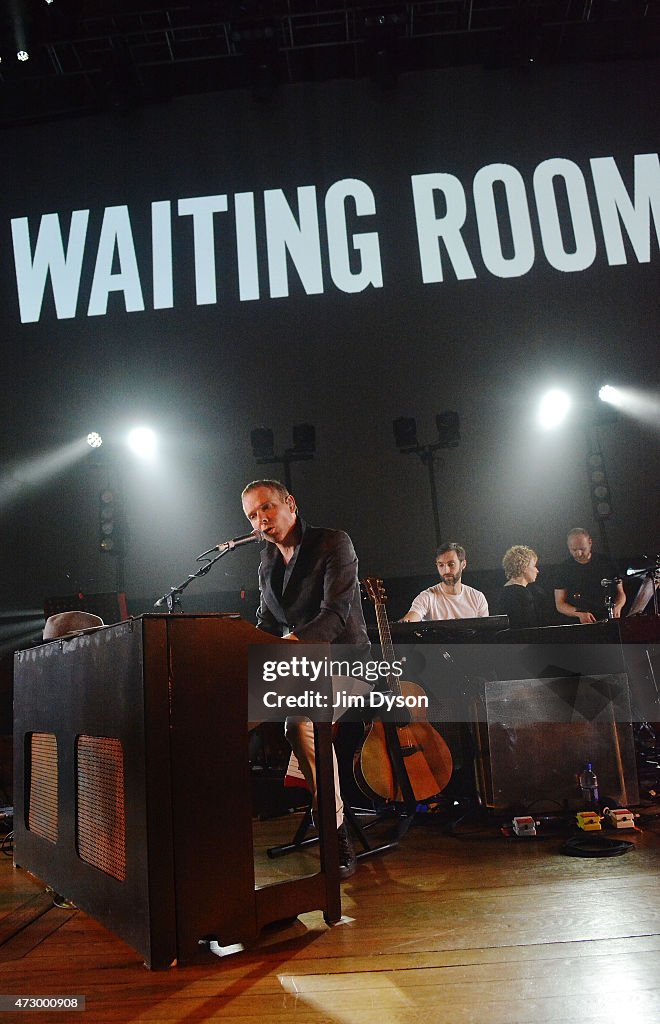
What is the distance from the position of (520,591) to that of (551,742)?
156cm

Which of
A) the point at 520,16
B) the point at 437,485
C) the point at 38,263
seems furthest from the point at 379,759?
the point at 520,16

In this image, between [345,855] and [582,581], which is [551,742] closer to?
[345,855]

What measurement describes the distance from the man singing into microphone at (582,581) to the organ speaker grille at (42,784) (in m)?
4.05

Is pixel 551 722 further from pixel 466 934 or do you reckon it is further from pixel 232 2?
pixel 232 2

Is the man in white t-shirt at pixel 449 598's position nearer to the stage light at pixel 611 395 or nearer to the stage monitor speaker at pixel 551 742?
the stage monitor speaker at pixel 551 742

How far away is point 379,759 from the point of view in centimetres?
330

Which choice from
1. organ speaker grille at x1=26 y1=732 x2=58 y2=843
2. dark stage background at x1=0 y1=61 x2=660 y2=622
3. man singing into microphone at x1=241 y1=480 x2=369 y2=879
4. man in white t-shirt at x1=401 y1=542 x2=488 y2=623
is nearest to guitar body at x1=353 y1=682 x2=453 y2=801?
man singing into microphone at x1=241 y1=480 x2=369 y2=879

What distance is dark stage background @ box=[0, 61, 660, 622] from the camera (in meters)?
6.78

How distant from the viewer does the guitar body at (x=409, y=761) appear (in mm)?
3281

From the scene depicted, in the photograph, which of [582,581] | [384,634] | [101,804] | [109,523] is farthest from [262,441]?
[101,804]

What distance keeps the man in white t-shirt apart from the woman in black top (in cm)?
26

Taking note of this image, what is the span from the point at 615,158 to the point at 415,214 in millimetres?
1932

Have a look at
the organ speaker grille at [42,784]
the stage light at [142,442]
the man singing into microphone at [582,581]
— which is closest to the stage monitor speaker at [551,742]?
the organ speaker grille at [42,784]

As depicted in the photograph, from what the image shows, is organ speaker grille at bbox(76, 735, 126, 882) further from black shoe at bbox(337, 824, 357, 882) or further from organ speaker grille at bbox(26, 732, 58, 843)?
black shoe at bbox(337, 824, 357, 882)
